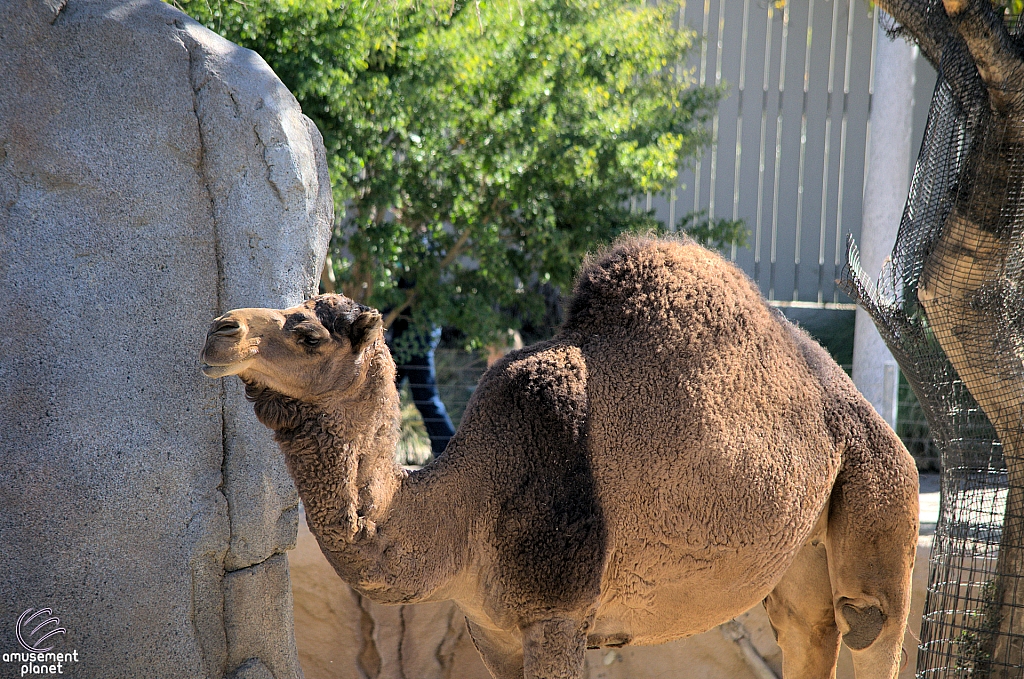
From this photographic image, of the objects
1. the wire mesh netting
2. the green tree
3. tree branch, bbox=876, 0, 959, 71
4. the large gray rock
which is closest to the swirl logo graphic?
the large gray rock

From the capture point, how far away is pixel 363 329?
241cm

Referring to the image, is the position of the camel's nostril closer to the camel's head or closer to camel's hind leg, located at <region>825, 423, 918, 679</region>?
the camel's head

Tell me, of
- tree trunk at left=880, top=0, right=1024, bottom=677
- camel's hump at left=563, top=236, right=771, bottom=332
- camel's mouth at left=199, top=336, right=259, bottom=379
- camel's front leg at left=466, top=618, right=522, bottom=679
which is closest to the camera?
camel's mouth at left=199, top=336, right=259, bottom=379

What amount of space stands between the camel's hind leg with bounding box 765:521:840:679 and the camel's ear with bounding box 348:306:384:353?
1.95 meters

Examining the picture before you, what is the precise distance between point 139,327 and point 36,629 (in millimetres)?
945

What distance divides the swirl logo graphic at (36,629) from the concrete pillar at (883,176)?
5.77m

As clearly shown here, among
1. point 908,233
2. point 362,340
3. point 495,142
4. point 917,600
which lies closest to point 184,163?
point 362,340

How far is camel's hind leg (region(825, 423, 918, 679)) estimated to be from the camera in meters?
3.35

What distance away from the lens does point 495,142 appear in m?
6.21

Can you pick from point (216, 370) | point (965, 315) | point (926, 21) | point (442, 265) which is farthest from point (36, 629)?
point (442, 265)

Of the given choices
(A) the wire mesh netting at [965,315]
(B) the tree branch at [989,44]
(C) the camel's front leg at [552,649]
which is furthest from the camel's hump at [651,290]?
(B) the tree branch at [989,44]

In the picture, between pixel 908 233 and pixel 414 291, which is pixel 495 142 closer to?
pixel 414 291

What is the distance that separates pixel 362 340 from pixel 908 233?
245cm

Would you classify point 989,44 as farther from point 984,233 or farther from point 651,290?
point 651,290
